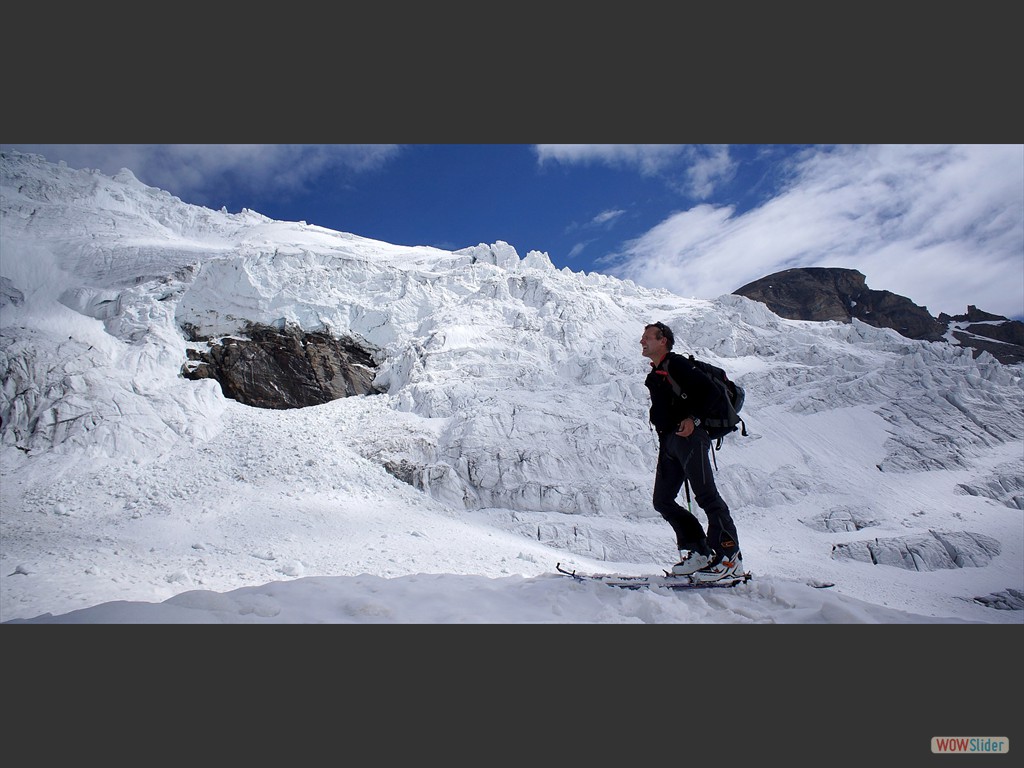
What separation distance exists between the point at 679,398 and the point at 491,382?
78.7 ft

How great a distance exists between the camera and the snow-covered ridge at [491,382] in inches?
796

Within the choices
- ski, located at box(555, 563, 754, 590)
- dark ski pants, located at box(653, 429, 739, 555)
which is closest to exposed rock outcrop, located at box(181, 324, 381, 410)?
ski, located at box(555, 563, 754, 590)

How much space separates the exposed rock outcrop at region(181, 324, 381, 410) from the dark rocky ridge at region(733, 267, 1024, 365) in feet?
237

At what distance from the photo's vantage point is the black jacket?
402 centimetres

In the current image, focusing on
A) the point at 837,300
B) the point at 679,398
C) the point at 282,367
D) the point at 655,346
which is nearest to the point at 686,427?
the point at 679,398

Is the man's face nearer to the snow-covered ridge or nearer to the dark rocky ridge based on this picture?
the snow-covered ridge

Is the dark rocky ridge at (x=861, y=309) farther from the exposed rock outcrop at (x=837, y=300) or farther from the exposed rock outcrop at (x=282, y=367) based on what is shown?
the exposed rock outcrop at (x=282, y=367)

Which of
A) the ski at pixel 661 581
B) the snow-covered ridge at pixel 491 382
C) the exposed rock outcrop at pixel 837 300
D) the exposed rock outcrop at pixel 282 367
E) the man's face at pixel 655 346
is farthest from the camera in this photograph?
the exposed rock outcrop at pixel 837 300

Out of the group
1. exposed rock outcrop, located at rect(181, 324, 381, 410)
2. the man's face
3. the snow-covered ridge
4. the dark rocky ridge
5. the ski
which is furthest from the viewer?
the dark rocky ridge

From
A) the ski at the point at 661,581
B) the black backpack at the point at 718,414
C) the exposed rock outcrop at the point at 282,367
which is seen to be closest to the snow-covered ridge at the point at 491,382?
the exposed rock outcrop at the point at 282,367

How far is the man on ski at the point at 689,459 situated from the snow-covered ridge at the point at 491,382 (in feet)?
49.5

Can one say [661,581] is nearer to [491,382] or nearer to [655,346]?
[655,346]

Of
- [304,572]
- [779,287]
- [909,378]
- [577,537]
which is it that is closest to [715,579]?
[304,572]

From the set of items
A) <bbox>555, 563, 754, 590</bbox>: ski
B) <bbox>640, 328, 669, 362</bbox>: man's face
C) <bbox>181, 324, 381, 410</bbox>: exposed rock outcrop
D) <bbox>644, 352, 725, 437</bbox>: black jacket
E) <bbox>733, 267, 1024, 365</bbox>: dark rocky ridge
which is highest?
<bbox>733, 267, 1024, 365</bbox>: dark rocky ridge
